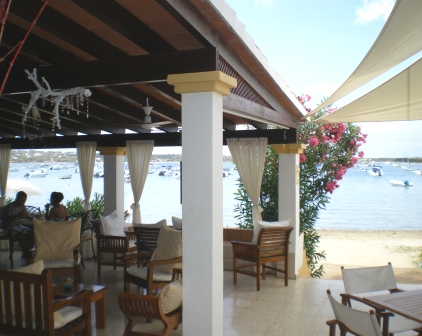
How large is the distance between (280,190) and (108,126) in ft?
12.1

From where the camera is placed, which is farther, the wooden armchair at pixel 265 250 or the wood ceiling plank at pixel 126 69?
the wooden armchair at pixel 265 250

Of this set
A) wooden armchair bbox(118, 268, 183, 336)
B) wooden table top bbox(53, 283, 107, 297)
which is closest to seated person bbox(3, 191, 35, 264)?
wooden table top bbox(53, 283, 107, 297)

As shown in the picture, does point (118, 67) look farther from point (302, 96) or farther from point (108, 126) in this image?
point (302, 96)

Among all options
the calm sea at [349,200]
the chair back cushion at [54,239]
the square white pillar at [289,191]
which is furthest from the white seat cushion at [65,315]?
the calm sea at [349,200]

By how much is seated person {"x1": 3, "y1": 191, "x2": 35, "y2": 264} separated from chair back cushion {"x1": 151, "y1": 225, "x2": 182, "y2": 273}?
9.79ft

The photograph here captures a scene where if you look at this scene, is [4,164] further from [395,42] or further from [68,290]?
[395,42]

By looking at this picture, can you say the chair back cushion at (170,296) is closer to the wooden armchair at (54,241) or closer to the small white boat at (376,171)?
the wooden armchair at (54,241)

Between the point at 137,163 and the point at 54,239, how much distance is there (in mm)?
2869

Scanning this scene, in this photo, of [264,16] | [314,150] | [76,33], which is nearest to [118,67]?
[76,33]

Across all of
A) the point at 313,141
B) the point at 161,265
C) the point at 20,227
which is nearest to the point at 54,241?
the point at 161,265

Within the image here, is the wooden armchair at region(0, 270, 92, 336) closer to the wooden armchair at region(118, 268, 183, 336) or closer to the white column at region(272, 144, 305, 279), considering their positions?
the wooden armchair at region(118, 268, 183, 336)

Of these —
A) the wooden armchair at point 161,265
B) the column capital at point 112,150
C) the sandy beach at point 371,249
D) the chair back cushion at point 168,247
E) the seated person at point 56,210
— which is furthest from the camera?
the sandy beach at point 371,249

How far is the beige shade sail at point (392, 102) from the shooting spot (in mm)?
4176

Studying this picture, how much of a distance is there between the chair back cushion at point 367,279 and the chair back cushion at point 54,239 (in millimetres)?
3686
